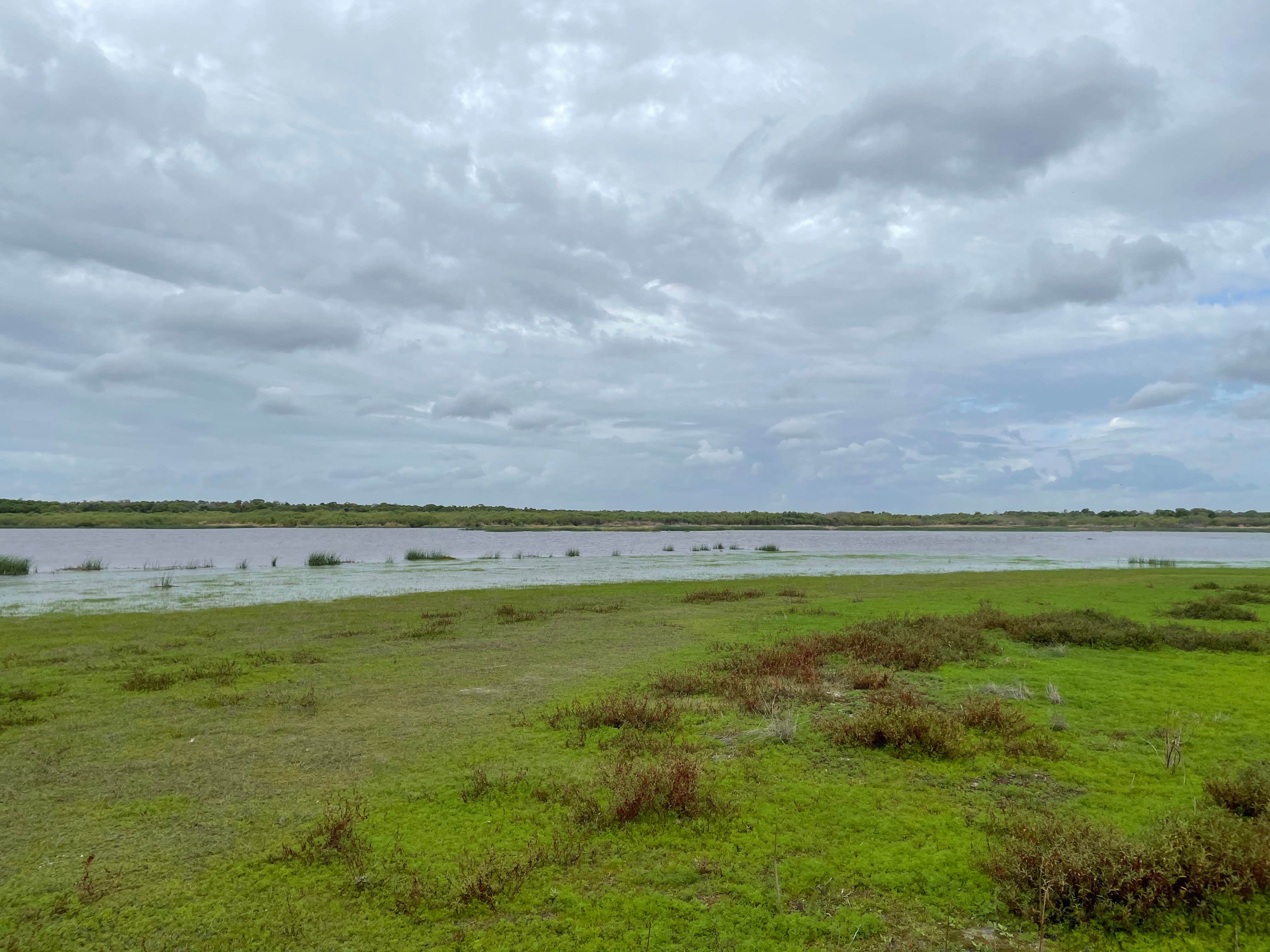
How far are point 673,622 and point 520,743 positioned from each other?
457 inches

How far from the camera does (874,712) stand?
8883 mm

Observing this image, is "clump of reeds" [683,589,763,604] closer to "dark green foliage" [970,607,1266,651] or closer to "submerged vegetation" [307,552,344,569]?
"dark green foliage" [970,607,1266,651]

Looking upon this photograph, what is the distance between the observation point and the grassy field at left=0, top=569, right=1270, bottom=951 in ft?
16.1

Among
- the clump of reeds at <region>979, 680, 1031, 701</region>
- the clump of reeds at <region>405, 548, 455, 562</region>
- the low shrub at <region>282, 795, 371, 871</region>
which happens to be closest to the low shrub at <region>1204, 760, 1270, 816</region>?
the clump of reeds at <region>979, 680, 1031, 701</region>

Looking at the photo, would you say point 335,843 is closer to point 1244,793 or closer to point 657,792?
point 657,792

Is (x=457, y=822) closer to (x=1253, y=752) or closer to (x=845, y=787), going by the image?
(x=845, y=787)

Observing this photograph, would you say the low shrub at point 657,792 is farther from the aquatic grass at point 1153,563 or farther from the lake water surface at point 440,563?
the aquatic grass at point 1153,563

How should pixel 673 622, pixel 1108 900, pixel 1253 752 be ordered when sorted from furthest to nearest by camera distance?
pixel 673 622
pixel 1253 752
pixel 1108 900

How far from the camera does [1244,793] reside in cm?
616

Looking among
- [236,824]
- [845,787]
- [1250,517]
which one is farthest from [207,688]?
[1250,517]

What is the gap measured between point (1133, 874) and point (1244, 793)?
243 cm

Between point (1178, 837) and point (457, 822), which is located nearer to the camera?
point (1178, 837)

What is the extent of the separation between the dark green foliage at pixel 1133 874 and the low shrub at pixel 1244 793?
108 cm

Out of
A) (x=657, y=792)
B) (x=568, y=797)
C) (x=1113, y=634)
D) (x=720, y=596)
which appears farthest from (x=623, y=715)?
(x=720, y=596)
